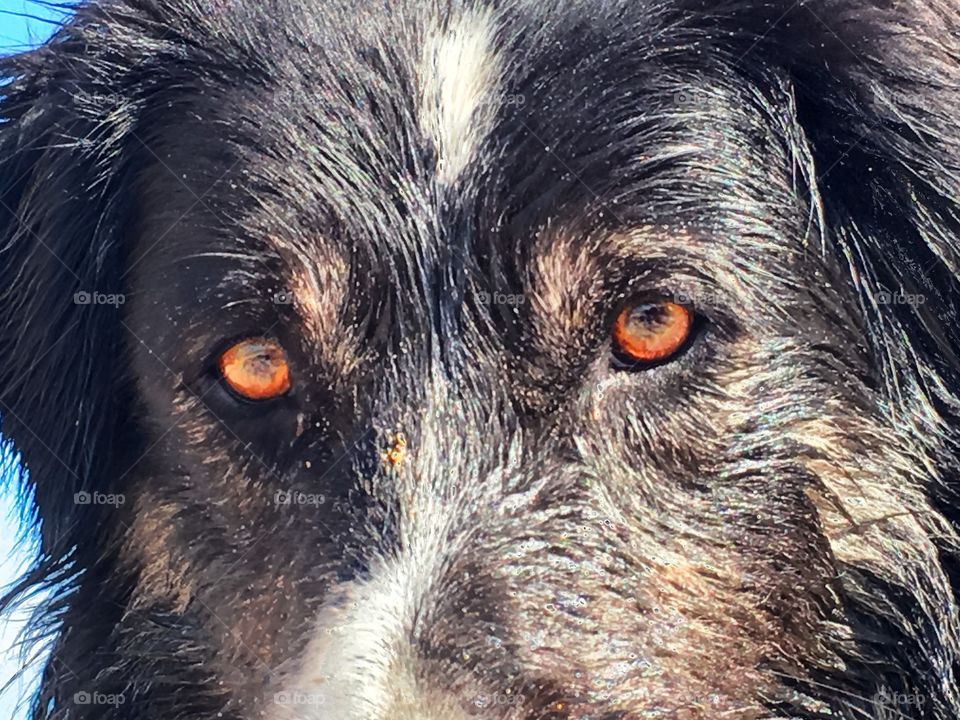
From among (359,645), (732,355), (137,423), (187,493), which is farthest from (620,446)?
(137,423)

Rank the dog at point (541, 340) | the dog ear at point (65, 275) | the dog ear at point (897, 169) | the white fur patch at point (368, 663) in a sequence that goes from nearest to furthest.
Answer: the white fur patch at point (368, 663) < the dog at point (541, 340) < the dog ear at point (897, 169) < the dog ear at point (65, 275)

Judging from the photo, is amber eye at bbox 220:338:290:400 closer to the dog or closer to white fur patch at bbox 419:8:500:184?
the dog

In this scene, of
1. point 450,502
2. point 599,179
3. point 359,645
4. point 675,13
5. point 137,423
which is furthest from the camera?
point 137,423

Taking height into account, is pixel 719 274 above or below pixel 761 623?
above

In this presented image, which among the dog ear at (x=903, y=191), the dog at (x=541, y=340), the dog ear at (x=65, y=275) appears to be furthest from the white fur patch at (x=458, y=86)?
the dog ear at (x=65, y=275)

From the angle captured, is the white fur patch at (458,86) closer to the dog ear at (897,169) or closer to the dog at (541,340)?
the dog at (541,340)

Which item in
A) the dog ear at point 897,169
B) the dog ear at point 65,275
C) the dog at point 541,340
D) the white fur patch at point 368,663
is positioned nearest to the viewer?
the white fur patch at point 368,663

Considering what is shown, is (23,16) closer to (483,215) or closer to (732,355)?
(483,215)
